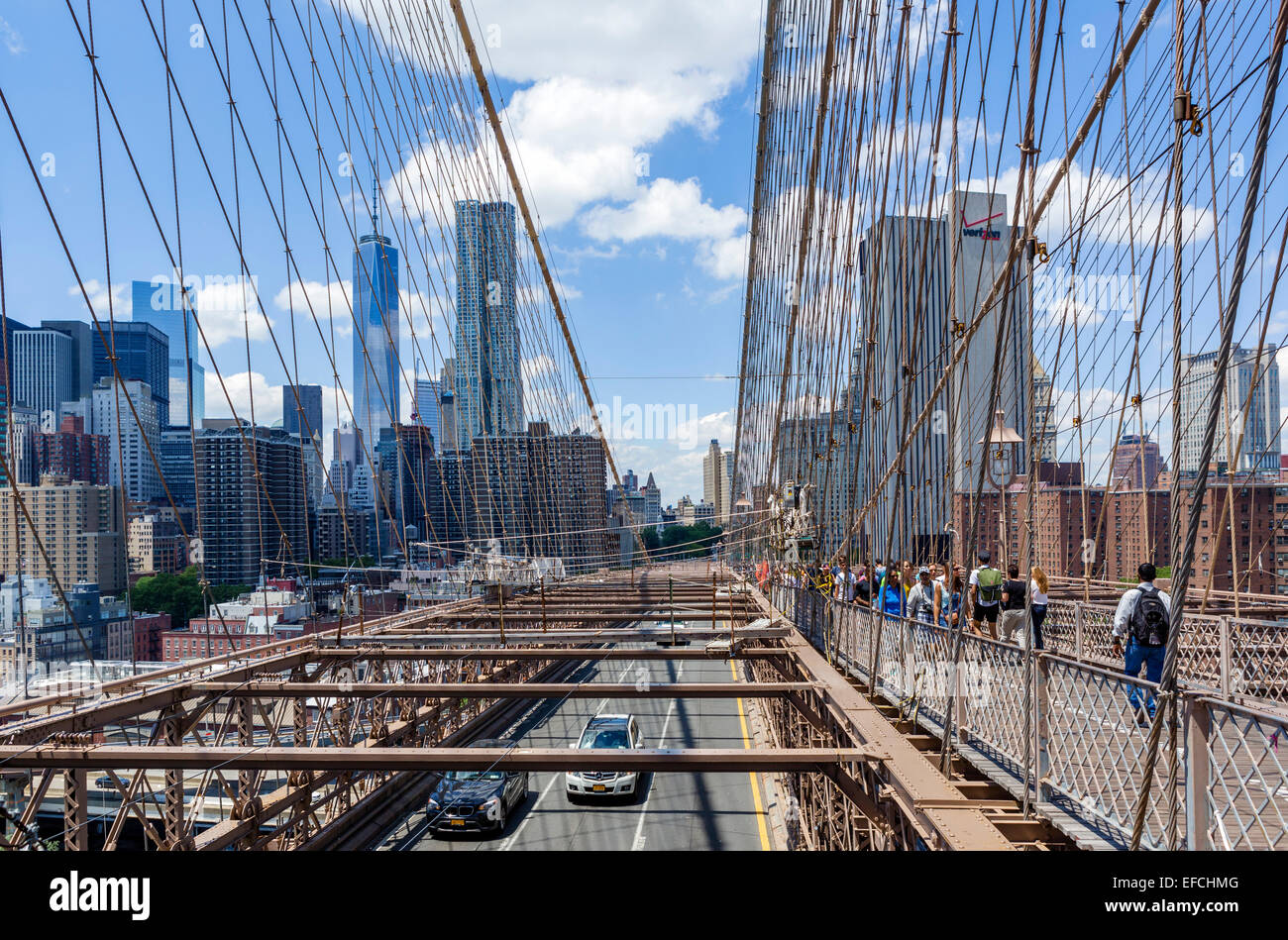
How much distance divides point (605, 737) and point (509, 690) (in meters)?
8.43

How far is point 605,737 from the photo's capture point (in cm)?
1456

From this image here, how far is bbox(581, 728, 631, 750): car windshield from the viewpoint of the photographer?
1434 cm

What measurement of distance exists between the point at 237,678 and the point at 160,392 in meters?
51.0

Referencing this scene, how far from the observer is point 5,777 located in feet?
17.7

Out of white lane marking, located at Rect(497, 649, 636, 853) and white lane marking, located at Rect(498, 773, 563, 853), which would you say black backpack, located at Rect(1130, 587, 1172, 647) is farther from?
white lane marking, located at Rect(498, 773, 563, 853)

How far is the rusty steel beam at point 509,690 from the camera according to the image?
6.42 metres

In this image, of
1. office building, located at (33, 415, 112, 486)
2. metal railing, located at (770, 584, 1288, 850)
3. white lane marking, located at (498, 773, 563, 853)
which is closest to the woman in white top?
metal railing, located at (770, 584, 1288, 850)

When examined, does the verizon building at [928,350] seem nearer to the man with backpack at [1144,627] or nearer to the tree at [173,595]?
the man with backpack at [1144,627]

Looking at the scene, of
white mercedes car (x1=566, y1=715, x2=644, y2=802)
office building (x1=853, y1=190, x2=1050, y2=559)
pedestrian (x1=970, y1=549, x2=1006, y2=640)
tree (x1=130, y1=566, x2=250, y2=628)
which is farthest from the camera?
white mercedes car (x1=566, y1=715, x2=644, y2=802)

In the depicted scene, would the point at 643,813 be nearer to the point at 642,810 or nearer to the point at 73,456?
the point at 642,810

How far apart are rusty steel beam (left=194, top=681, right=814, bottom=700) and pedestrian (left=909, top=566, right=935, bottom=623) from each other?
201cm

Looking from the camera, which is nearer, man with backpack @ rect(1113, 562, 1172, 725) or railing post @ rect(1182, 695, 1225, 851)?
railing post @ rect(1182, 695, 1225, 851)

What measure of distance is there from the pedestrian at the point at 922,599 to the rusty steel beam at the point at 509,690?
79.0 inches

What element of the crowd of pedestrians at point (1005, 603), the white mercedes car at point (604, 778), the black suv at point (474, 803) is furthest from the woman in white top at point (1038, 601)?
the white mercedes car at point (604, 778)
